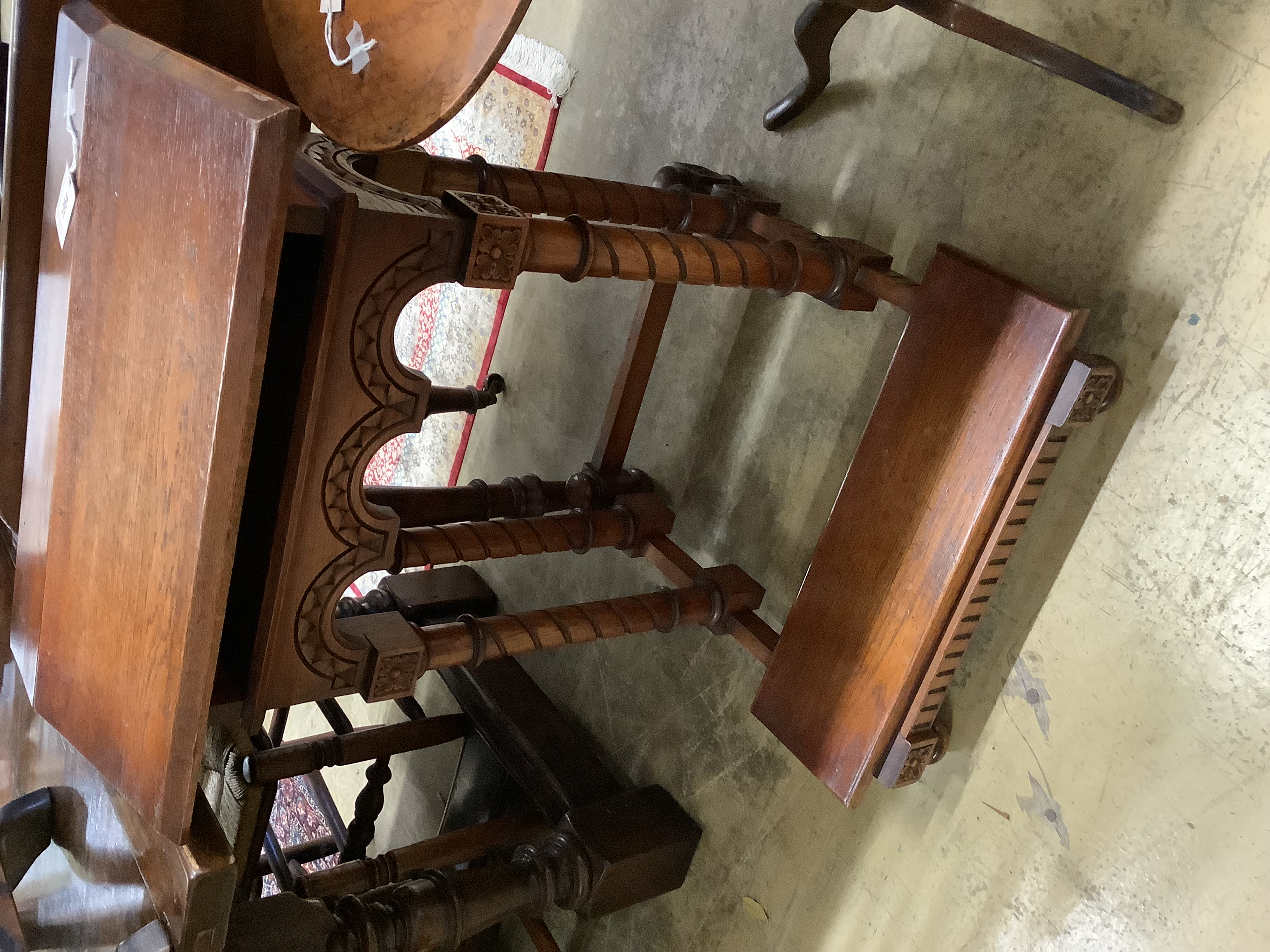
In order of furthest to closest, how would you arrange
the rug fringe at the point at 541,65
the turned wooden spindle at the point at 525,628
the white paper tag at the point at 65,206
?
1. the rug fringe at the point at 541,65
2. the turned wooden spindle at the point at 525,628
3. the white paper tag at the point at 65,206

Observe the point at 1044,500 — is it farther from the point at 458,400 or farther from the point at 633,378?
the point at 458,400

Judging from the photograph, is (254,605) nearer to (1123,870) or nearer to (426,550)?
(426,550)

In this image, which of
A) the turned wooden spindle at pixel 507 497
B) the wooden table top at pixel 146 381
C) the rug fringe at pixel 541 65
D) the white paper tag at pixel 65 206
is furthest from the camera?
the rug fringe at pixel 541 65

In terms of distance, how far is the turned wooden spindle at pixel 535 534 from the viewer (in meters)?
1.64

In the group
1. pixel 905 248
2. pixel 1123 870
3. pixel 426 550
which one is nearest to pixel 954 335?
pixel 905 248

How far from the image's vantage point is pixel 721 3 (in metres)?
1.99

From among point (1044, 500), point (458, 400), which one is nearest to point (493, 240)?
point (1044, 500)

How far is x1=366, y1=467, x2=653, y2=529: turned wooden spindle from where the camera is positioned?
1986mm

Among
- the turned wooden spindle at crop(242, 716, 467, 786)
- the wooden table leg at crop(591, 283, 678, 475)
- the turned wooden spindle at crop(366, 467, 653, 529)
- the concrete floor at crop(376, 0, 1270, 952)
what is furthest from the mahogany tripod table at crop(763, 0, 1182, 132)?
the turned wooden spindle at crop(242, 716, 467, 786)

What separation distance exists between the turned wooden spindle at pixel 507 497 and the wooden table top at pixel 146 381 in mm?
820

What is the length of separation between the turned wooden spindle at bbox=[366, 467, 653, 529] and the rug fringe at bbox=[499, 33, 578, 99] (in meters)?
1.05

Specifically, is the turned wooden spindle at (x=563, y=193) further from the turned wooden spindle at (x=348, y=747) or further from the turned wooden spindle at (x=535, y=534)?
the turned wooden spindle at (x=348, y=747)

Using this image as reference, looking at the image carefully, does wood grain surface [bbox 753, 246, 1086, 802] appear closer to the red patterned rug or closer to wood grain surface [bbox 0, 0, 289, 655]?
wood grain surface [bbox 0, 0, 289, 655]

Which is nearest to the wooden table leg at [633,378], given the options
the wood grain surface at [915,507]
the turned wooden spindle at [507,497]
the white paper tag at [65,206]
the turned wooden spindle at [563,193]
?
the turned wooden spindle at [507,497]
